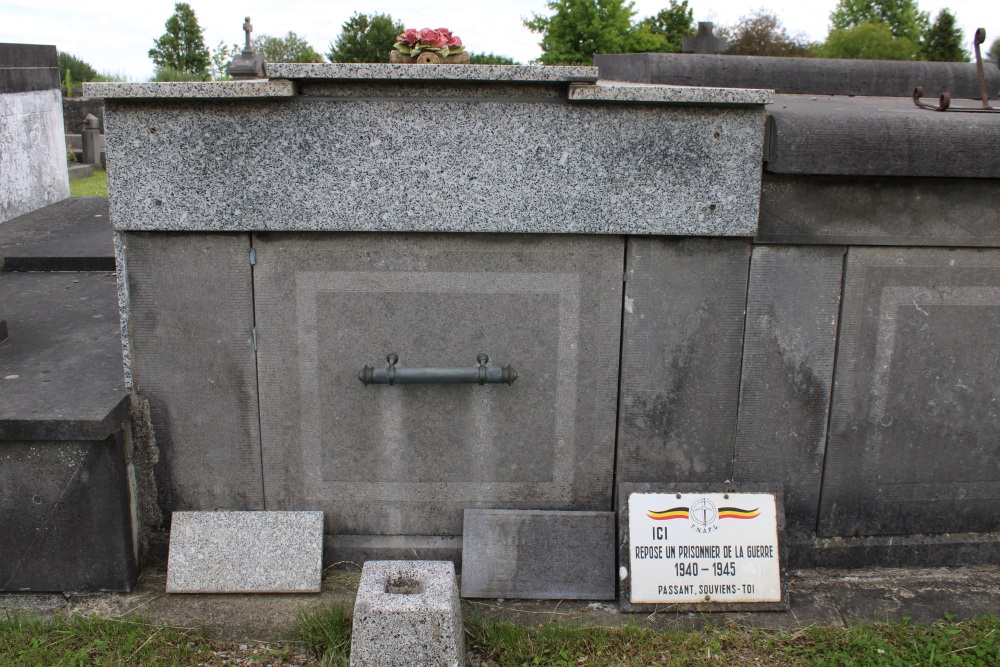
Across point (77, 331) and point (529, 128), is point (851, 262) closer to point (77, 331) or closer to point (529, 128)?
point (529, 128)

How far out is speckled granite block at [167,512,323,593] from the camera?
331 cm

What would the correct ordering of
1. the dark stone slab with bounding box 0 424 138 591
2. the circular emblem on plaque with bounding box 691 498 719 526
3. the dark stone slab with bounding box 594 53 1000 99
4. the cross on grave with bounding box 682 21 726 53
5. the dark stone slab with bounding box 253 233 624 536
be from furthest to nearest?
the cross on grave with bounding box 682 21 726 53 < the dark stone slab with bounding box 594 53 1000 99 < the circular emblem on plaque with bounding box 691 498 719 526 < the dark stone slab with bounding box 253 233 624 536 < the dark stone slab with bounding box 0 424 138 591

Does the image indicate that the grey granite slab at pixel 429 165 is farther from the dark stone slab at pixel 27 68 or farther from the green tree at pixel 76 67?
the green tree at pixel 76 67

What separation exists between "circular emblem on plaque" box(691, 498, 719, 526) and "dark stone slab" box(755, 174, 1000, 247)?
3.52ft

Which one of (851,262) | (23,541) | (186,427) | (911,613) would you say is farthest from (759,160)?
(23,541)

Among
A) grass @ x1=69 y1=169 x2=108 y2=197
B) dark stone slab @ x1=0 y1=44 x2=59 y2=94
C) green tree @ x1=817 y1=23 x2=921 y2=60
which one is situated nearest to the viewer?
dark stone slab @ x1=0 y1=44 x2=59 y2=94

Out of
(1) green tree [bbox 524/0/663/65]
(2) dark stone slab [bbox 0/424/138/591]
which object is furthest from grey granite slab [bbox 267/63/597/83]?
(1) green tree [bbox 524/0/663/65]

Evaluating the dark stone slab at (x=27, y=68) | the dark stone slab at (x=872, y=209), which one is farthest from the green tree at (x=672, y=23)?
the dark stone slab at (x=872, y=209)

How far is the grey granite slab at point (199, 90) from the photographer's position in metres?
2.98

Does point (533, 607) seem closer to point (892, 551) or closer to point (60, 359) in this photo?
point (892, 551)

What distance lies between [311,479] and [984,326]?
2.81m

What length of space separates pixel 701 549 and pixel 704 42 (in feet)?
16.1

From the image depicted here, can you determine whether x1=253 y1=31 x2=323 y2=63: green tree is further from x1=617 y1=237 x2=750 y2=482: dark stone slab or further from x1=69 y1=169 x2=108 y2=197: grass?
x1=617 y1=237 x2=750 y2=482: dark stone slab

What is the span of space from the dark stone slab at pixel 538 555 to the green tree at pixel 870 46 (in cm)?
3222
